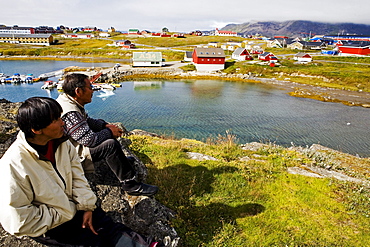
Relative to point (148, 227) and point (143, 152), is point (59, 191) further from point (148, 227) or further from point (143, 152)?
point (143, 152)

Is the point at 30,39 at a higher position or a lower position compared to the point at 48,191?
higher

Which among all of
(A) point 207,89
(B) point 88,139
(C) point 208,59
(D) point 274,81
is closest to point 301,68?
(D) point 274,81

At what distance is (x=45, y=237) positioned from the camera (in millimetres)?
2781

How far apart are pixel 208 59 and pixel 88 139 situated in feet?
201

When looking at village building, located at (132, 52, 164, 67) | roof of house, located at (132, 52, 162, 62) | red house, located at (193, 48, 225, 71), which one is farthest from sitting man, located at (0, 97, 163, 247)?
roof of house, located at (132, 52, 162, 62)

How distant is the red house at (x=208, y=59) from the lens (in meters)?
61.6

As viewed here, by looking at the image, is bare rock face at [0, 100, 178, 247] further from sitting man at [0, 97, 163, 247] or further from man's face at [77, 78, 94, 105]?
man's face at [77, 78, 94, 105]

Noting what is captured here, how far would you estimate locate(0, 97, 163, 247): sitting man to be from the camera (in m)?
2.39

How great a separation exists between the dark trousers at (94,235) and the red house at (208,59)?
6149cm

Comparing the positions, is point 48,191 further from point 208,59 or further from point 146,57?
point 146,57

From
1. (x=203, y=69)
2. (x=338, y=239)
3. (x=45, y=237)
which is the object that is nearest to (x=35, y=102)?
(x=45, y=237)

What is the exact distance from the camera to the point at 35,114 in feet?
8.01

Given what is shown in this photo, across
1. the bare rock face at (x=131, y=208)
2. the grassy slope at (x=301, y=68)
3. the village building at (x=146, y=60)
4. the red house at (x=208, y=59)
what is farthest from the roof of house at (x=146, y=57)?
the bare rock face at (x=131, y=208)

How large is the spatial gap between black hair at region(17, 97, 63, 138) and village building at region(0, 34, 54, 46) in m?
139
